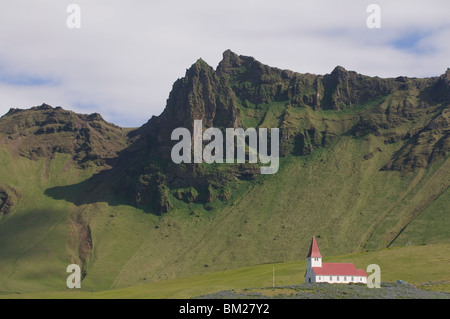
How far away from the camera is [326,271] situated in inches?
5723

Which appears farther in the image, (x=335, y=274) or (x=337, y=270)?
(x=337, y=270)

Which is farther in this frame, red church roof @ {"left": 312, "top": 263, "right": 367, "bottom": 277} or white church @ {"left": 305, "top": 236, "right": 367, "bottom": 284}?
red church roof @ {"left": 312, "top": 263, "right": 367, "bottom": 277}

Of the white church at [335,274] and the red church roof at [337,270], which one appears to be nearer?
the white church at [335,274]

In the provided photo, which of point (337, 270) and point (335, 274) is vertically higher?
point (337, 270)
